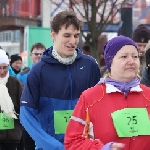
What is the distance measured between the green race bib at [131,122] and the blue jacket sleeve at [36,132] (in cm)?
67

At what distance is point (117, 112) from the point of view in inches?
121

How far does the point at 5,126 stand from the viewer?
6055mm

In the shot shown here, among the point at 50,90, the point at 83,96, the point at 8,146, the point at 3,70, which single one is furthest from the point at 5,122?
the point at 83,96

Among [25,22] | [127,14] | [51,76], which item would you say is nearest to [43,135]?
[51,76]

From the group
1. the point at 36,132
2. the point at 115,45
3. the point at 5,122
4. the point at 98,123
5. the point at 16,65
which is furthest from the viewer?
the point at 16,65

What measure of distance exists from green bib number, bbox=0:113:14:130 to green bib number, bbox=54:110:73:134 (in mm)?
2220

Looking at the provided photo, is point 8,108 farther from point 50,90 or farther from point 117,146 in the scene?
point 117,146

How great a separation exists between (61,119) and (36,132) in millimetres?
307

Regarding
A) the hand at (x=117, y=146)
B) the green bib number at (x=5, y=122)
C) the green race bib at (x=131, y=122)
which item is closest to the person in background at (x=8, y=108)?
the green bib number at (x=5, y=122)

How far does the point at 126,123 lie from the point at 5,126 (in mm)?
3225

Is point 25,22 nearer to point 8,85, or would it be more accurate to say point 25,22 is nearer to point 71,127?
point 8,85

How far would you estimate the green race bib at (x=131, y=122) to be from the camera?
3.06 metres

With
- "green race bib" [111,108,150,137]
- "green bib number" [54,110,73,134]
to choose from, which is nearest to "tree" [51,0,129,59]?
"green bib number" [54,110,73,134]

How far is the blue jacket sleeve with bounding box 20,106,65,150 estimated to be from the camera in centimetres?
360
